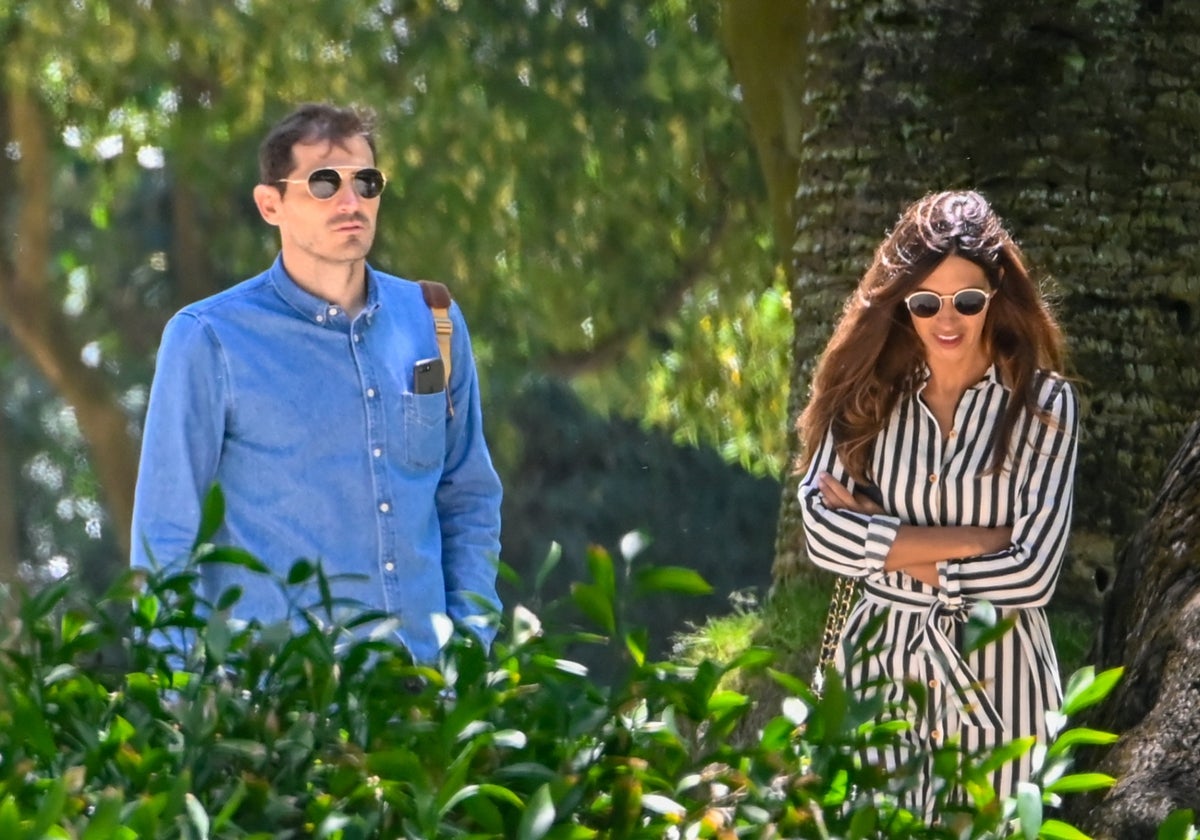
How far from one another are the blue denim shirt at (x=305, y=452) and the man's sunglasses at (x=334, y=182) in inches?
6.6

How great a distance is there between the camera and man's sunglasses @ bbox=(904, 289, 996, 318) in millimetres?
3580

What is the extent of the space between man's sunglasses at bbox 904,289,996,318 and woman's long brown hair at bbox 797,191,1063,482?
5cm

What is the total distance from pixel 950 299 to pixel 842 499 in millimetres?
408

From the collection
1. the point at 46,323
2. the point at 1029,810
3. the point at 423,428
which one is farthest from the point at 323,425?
the point at 46,323

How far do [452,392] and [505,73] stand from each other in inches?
338

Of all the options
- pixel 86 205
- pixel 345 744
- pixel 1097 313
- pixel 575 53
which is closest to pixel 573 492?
pixel 86 205

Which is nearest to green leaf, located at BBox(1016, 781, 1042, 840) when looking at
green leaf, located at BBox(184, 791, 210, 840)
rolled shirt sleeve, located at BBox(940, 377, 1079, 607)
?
green leaf, located at BBox(184, 791, 210, 840)

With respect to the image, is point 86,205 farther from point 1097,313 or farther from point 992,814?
point 992,814

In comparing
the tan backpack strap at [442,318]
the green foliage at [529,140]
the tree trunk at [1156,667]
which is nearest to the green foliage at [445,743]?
the tree trunk at [1156,667]

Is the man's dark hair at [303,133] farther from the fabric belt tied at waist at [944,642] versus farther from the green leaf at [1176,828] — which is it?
the green leaf at [1176,828]

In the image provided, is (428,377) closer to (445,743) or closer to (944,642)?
(944,642)

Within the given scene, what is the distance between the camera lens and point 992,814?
5.54 feet

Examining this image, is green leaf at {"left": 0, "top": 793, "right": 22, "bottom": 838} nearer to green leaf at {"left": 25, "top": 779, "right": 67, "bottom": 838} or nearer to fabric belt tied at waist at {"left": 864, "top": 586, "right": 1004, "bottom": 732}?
green leaf at {"left": 25, "top": 779, "right": 67, "bottom": 838}

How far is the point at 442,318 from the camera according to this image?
153 inches
